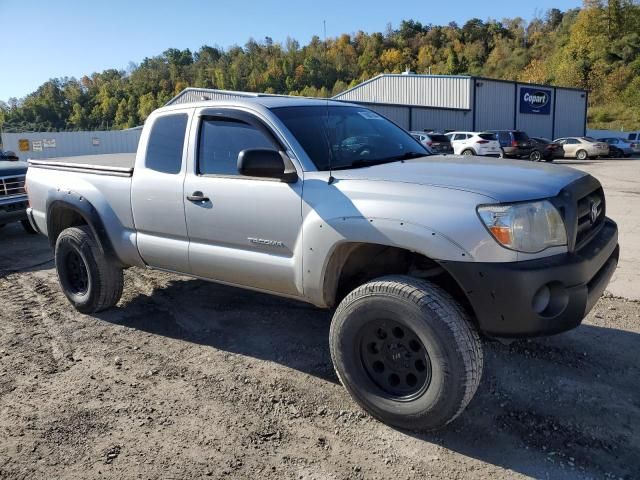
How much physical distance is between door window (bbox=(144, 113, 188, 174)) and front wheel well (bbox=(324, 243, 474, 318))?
5.25ft

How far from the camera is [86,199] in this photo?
4914 millimetres

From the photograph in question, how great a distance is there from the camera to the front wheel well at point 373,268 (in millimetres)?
3330

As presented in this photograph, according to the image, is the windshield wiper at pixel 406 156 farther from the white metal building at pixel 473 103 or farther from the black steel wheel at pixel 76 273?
the white metal building at pixel 473 103

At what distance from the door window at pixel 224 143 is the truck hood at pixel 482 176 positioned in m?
0.80

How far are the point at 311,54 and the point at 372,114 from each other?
12983 centimetres

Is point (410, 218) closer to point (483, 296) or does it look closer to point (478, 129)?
point (483, 296)

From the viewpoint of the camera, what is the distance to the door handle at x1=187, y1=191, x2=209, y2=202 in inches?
157

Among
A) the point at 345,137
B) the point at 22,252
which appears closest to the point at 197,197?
the point at 345,137

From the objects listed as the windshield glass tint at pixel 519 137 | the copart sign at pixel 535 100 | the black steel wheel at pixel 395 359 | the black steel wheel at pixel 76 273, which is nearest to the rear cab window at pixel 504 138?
the windshield glass tint at pixel 519 137

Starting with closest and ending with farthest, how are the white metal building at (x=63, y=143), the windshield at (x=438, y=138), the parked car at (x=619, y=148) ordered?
the white metal building at (x=63, y=143), the windshield at (x=438, y=138), the parked car at (x=619, y=148)

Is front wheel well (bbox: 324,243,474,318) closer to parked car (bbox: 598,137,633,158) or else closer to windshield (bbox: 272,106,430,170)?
windshield (bbox: 272,106,430,170)

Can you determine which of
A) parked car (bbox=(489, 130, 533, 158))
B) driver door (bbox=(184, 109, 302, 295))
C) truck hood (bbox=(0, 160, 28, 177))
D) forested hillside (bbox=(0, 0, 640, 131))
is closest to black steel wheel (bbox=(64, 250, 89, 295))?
driver door (bbox=(184, 109, 302, 295))

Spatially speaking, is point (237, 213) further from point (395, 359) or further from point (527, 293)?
point (527, 293)

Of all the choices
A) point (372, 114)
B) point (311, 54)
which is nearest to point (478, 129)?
point (372, 114)
